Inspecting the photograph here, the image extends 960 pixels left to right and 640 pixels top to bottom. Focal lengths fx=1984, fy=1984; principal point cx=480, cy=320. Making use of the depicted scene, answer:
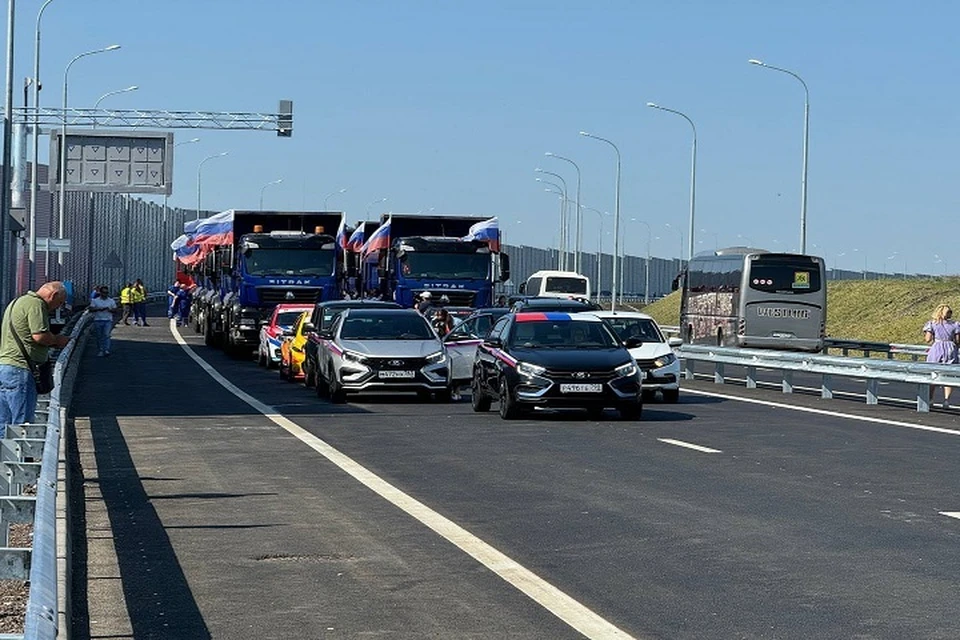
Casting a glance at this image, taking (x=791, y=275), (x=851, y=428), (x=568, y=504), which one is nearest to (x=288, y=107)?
(x=791, y=275)

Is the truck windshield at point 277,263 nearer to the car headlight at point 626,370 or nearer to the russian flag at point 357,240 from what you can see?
the russian flag at point 357,240

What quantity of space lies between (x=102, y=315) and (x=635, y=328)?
586 inches

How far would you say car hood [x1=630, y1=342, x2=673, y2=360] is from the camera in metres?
30.6

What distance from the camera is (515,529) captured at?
516 inches

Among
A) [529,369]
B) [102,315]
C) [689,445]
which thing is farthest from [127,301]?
[689,445]

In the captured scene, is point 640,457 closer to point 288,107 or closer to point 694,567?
point 694,567

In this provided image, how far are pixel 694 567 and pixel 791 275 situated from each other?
39.1 meters

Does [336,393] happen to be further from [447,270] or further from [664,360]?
[447,270]

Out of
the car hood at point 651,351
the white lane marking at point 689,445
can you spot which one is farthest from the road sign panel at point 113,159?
the white lane marking at point 689,445

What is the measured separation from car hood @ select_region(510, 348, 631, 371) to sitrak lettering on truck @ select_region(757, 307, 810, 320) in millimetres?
23938

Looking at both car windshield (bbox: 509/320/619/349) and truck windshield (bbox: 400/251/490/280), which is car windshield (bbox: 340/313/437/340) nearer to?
car windshield (bbox: 509/320/619/349)

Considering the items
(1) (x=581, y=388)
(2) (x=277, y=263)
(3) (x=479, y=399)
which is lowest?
(3) (x=479, y=399)

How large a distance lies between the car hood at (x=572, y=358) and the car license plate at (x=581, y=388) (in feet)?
0.67

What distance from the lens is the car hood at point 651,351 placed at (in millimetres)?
30609
